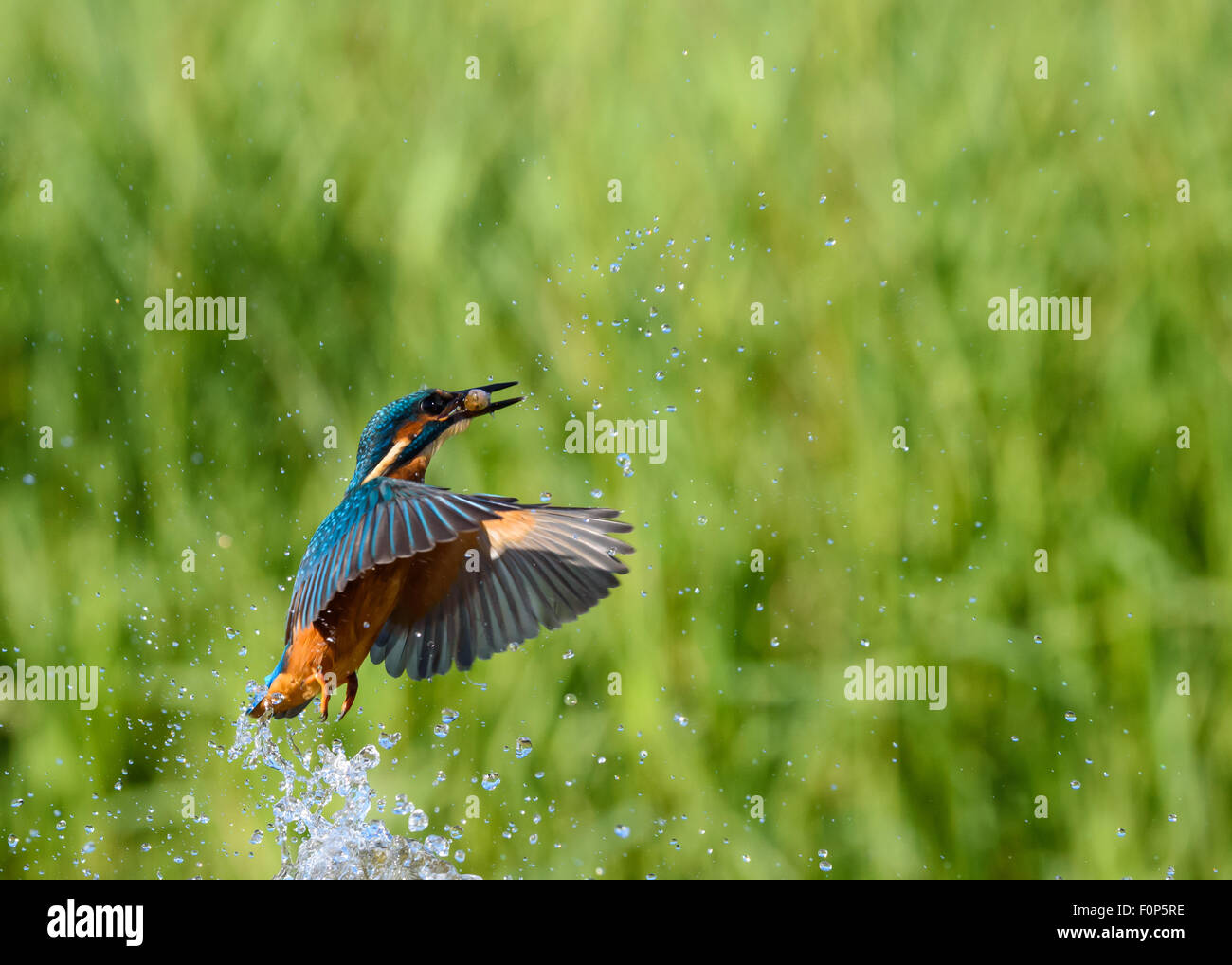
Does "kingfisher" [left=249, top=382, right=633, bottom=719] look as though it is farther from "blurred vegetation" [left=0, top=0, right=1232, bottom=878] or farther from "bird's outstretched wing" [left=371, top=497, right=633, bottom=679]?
"blurred vegetation" [left=0, top=0, right=1232, bottom=878]

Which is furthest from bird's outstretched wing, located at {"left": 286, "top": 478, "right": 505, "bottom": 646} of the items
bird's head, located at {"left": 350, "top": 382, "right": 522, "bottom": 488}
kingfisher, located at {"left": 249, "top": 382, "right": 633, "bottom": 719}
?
bird's head, located at {"left": 350, "top": 382, "right": 522, "bottom": 488}

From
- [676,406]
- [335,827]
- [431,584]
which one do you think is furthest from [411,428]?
[676,406]

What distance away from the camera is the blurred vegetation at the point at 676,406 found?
2574 millimetres

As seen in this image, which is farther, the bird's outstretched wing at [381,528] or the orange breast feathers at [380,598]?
the orange breast feathers at [380,598]

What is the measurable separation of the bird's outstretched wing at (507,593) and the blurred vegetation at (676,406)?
1.95 feet

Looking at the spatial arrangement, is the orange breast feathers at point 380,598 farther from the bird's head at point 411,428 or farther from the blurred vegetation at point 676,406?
the blurred vegetation at point 676,406

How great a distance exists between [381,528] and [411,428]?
0.38 meters

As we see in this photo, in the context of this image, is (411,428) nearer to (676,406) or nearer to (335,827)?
(335,827)

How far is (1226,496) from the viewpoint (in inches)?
105

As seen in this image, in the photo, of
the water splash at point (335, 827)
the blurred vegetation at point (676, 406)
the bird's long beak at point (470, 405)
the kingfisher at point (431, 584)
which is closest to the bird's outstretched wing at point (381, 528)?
the kingfisher at point (431, 584)

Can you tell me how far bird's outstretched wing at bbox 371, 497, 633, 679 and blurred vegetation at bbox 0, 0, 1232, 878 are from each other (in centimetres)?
60

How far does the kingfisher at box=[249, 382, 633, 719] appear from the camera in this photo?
1887mm
